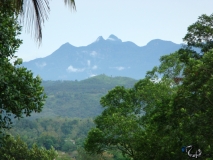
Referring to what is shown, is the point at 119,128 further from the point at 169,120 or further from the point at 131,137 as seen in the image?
the point at 169,120

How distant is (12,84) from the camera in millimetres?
8031

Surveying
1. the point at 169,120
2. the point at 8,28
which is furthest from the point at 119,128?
the point at 8,28

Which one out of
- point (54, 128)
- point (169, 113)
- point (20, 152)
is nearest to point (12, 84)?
point (169, 113)

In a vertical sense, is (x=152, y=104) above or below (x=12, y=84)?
below

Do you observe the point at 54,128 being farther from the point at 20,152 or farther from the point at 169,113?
the point at 169,113

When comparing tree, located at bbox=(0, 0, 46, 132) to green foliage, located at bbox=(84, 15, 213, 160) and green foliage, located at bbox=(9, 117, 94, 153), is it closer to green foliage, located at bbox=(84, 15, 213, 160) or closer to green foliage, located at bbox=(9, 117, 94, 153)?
green foliage, located at bbox=(84, 15, 213, 160)

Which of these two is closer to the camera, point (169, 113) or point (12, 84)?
point (12, 84)

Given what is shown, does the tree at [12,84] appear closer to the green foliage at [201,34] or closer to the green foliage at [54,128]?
the green foliage at [201,34]

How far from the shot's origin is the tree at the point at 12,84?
792 cm

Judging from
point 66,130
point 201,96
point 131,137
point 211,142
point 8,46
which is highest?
point 8,46

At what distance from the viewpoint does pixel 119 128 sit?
20.3 metres

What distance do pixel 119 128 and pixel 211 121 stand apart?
33.6 ft

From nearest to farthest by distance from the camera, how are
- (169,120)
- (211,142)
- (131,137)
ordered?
1. (211,142)
2. (169,120)
3. (131,137)

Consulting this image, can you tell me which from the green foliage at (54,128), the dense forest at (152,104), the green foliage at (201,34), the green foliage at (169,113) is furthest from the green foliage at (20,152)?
the green foliage at (54,128)
